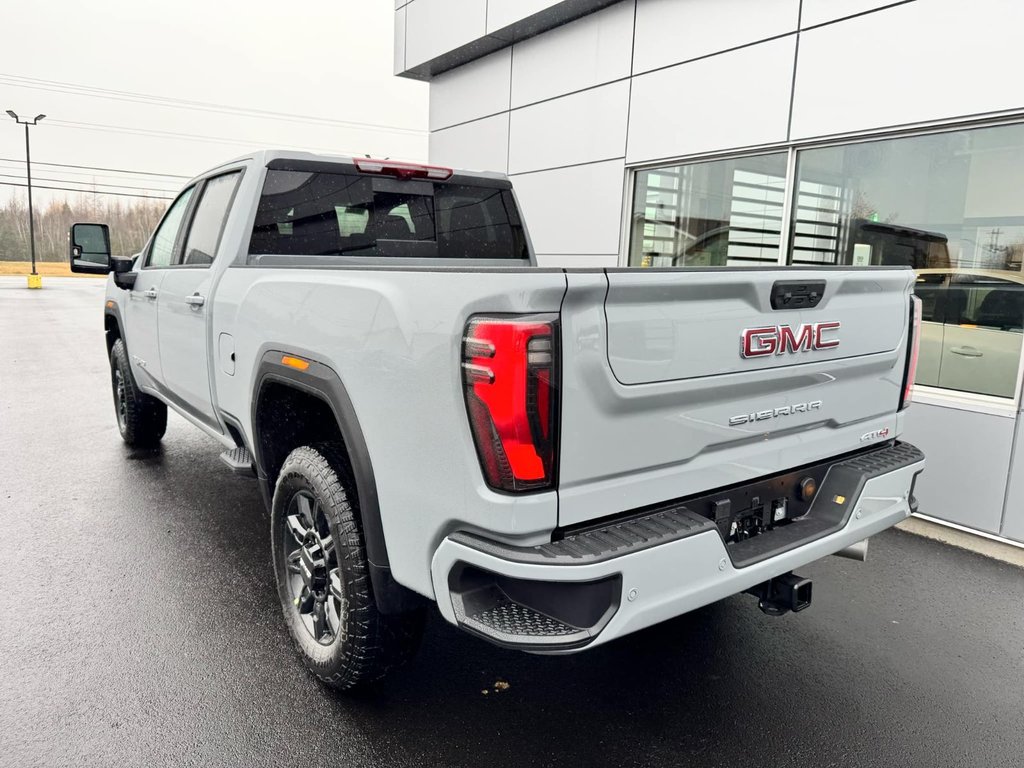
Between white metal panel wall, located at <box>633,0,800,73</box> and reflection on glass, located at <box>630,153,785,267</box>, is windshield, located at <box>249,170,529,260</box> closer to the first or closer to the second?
reflection on glass, located at <box>630,153,785,267</box>

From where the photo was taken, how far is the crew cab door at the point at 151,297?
4.71 metres

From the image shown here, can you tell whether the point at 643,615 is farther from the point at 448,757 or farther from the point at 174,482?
the point at 174,482

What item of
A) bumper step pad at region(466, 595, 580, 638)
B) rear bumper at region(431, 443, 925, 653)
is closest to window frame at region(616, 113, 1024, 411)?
rear bumper at region(431, 443, 925, 653)

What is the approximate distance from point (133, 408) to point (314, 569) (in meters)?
3.79

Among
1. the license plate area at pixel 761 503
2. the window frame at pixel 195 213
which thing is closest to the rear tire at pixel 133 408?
the window frame at pixel 195 213

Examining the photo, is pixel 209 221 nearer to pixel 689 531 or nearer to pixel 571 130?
pixel 689 531

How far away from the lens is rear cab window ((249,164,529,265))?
12.3ft

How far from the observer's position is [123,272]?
5.39 m

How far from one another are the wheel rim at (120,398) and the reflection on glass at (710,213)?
506 centimetres

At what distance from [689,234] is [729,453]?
5.46 m

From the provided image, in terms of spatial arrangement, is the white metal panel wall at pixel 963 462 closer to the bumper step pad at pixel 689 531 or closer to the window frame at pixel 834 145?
the window frame at pixel 834 145

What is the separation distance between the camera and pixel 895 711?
9.30ft

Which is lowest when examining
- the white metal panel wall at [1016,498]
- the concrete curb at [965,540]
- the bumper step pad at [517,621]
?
the concrete curb at [965,540]

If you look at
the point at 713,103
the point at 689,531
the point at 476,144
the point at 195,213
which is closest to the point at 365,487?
the point at 689,531
